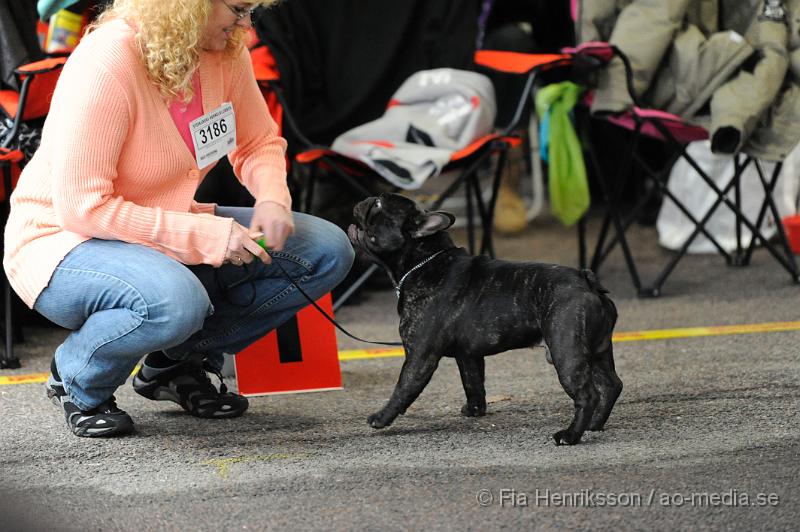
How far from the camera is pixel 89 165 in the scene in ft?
7.28

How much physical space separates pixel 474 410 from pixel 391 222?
1.71 ft

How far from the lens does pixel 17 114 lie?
3.15 metres

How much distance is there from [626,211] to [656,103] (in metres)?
1.68

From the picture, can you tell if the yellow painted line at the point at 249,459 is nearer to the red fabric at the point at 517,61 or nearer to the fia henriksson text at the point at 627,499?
the fia henriksson text at the point at 627,499

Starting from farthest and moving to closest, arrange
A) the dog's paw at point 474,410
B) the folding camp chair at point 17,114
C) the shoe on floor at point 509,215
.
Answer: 1. the shoe on floor at point 509,215
2. the folding camp chair at point 17,114
3. the dog's paw at point 474,410

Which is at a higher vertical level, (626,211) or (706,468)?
(706,468)

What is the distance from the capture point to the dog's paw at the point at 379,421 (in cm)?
241

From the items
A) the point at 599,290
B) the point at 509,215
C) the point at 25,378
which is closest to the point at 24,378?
the point at 25,378

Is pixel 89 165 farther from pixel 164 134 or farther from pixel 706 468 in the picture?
pixel 706 468

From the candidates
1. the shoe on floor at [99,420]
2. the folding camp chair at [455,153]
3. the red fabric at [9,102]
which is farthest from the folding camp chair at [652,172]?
the shoe on floor at [99,420]

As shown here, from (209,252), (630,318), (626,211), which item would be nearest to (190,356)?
(209,252)

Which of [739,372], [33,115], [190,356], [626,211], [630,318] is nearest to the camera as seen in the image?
[190,356]

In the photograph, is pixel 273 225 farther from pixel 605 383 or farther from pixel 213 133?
pixel 605 383

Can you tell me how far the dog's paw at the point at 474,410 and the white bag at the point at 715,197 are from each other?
2408mm
